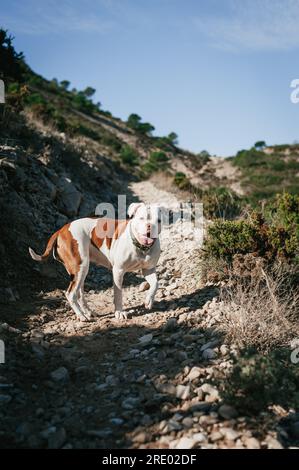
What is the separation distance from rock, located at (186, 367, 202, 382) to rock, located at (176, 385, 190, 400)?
0.48 ft

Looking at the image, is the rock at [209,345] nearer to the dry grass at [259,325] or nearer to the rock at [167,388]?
the dry grass at [259,325]

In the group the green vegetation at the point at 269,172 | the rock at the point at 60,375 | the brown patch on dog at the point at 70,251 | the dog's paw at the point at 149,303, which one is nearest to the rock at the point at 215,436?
the rock at the point at 60,375

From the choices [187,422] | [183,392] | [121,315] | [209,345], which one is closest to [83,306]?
[121,315]

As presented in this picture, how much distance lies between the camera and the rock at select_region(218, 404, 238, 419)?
293cm

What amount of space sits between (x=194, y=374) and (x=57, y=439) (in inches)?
52.4

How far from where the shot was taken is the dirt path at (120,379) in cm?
279

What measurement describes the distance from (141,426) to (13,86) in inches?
659

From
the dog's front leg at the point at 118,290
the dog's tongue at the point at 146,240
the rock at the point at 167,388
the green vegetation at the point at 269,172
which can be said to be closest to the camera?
the rock at the point at 167,388

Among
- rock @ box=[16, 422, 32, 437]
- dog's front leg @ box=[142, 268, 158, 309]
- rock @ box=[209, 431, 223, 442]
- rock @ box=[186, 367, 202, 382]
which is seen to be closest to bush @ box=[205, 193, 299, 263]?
dog's front leg @ box=[142, 268, 158, 309]

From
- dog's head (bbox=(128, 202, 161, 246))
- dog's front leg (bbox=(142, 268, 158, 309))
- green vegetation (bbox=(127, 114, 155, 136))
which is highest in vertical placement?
green vegetation (bbox=(127, 114, 155, 136))

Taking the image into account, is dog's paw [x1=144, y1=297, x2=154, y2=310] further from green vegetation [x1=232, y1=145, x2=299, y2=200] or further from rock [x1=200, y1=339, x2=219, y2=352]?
green vegetation [x1=232, y1=145, x2=299, y2=200]

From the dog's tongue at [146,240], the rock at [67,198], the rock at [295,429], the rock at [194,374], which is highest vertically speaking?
the rock at [67,198]

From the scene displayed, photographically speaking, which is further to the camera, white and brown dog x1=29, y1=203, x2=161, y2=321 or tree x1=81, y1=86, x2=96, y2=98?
tree x1=81, y1=86, x2=96, y2=98

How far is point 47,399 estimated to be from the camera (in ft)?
10.8
